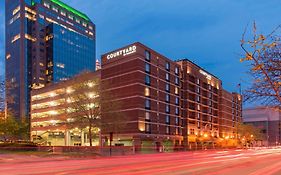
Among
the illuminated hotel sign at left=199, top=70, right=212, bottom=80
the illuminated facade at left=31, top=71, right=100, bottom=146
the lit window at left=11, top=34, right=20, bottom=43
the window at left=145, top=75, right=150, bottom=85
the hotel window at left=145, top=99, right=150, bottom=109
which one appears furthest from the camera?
the lit window at left=11, top=34, right=20, bottom=43

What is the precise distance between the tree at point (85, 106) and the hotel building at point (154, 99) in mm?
1367

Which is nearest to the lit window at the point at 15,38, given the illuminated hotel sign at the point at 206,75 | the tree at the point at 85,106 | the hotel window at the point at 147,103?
the illuminated hotel sign at the point at 206,75


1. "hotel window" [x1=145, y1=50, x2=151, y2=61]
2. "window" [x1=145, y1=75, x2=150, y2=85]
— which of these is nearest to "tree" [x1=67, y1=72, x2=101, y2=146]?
"window" [x1=145, y1=75, x2=150, y2=85]

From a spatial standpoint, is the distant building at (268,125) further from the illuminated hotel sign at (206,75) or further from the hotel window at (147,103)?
the hotel window at (147,103)

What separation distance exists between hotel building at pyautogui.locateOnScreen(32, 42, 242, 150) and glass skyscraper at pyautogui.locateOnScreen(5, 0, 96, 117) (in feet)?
203

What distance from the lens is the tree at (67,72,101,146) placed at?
5909cm

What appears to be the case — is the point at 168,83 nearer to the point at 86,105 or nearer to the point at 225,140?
the point at 86,105

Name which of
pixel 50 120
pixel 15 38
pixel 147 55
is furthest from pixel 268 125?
pixel 15 38

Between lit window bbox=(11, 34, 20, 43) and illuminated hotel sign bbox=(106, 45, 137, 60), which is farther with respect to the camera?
lit window bbox=(11, 34, 20, 43)

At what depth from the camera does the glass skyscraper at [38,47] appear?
159 metres

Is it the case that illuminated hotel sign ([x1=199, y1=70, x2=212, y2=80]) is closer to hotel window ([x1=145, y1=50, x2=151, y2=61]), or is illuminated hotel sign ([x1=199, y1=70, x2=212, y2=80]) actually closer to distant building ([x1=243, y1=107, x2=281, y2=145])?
hotel window ([x1=145, y1=50, x2=151, y2=61])

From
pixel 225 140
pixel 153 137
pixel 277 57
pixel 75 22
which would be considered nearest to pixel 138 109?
pixel 153 137

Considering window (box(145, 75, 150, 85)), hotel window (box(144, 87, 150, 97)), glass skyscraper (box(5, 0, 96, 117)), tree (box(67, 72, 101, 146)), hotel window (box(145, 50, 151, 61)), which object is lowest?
tree (box(67, 72, 101, 146))

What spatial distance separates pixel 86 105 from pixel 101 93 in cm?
308
